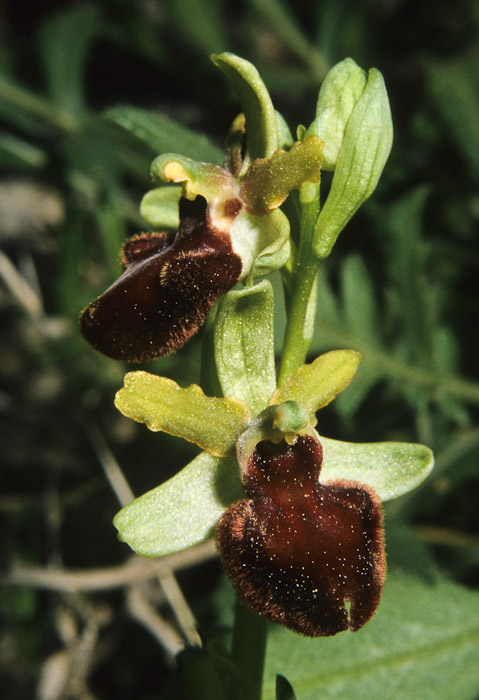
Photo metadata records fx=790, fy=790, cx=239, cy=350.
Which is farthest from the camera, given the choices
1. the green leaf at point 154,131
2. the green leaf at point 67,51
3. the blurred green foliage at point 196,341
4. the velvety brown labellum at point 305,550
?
the green leaf at point 67,51

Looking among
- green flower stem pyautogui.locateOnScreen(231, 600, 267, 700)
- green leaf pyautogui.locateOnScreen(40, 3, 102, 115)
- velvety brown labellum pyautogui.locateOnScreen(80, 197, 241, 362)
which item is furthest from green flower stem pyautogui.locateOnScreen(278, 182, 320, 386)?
green leaf pyautogui.locateOnScreen(40, 3, 102, 115)

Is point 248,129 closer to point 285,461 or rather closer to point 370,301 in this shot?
point 285,461

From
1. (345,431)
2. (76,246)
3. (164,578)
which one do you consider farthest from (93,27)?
(164,578)

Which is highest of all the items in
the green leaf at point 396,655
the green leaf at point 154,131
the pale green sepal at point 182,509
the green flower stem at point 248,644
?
the green leaf at point 154,131

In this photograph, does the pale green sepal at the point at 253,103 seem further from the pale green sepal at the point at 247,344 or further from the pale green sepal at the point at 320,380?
the pale green sepal at the point at 320,380

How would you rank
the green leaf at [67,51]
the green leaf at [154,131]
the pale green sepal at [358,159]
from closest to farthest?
the pale green sepal at [358,159], the green leaf at [154,131], the green leaf at [67,51]

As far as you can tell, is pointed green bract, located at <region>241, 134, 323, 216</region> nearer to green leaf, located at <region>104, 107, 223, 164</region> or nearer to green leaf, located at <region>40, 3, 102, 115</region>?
green leaf, located at <region>104, 107, 223, 164</region>

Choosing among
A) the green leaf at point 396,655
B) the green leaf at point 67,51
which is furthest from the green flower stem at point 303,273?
the green leaf at point 67,51
